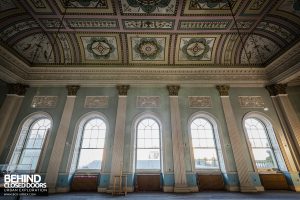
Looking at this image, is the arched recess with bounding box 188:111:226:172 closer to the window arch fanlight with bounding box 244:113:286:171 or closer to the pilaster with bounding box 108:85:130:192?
the window arch fanlight with bounding box 244:113:286:171

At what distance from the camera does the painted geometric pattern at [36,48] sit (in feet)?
22.9

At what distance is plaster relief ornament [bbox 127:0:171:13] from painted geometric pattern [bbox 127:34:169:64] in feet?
4.27

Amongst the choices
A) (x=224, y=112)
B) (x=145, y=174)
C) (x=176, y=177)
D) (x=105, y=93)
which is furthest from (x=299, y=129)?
(x=105, y=93)

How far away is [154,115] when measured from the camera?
723 cm

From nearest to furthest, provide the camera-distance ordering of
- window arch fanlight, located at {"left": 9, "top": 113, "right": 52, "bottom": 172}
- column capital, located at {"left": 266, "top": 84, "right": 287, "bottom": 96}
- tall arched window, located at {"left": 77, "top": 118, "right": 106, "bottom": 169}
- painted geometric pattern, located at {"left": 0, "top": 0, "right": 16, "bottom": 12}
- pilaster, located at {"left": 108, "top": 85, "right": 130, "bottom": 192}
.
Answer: painted geometric pattern, located at {"left": 0, "top": 0, "right": 16, "bottom": 12}, pilaster, located at {"left": 108, "top": 85, "right": 130, "bottom": 192}, window arch fanlight, located at {"left": 9, "top": 113, "right": 52, "bottom": 172}, tall arched window, located at {"left": 77, "top": 118, "right": 106, "bottom": 169}, column capital, located at {"left": 266, "top": 84, "right": 287, "bottom": 96}

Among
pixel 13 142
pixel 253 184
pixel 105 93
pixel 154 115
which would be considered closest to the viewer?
pixel 253 184

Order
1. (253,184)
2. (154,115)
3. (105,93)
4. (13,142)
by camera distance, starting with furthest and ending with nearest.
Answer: (105,93) → (154,115) → (13,142) → (253,184)

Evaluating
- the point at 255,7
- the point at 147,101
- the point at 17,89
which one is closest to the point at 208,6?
the point at 255,7

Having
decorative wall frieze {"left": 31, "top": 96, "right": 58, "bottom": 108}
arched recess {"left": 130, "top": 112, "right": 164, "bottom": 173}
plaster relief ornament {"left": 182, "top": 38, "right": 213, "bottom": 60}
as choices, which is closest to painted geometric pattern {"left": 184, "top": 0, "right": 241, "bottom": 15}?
plaster relief ornament {"left": 182, "top": 38, "right": 213, "bottom": 60}

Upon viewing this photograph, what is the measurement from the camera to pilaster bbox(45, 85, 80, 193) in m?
5.99

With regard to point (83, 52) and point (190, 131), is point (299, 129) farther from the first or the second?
point (83, 52)

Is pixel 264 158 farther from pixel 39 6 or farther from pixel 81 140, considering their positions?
pixel 39 6

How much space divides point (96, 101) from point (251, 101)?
7044 mm

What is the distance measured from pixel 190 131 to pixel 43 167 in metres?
5.88
